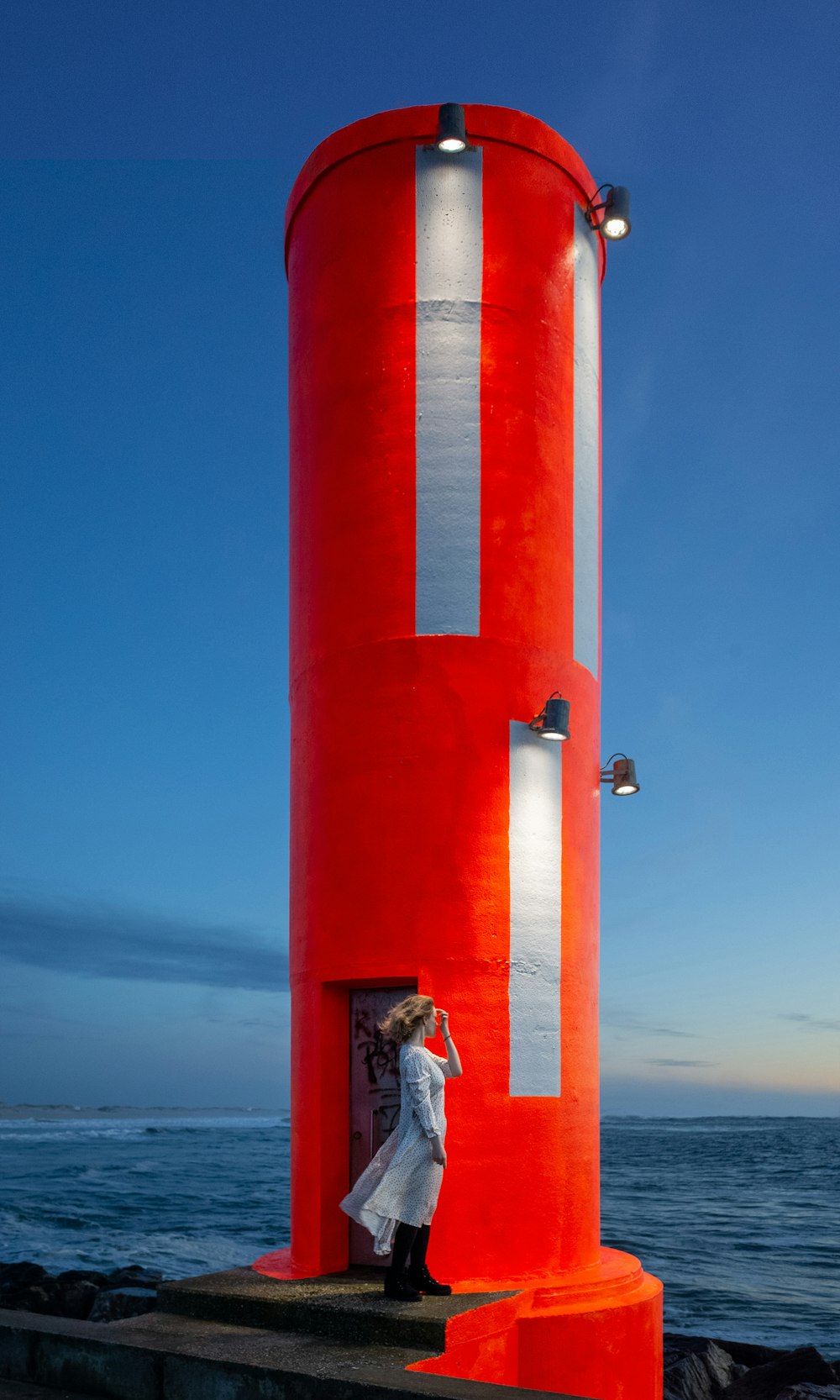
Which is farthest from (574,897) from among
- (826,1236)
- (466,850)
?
(826,1236)

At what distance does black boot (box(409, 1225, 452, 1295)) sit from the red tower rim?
7.29 metres

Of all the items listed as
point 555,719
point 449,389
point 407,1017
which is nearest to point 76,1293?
point 407,1017

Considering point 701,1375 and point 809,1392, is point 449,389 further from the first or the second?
point 701,1375

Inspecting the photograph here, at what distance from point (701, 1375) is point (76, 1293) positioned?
7.48 metres

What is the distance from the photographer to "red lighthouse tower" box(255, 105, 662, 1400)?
306 inches

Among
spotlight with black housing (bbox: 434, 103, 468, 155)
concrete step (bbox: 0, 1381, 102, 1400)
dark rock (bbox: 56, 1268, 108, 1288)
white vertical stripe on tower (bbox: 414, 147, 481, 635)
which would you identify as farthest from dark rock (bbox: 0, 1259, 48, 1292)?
spotlight with black housing (bbox: 434, 103, 468, 155)

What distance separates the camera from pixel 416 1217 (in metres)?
6.98

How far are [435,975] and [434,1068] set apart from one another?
0.76 metres

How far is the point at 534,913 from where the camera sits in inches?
320

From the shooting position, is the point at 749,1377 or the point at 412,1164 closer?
the point at 412,1164

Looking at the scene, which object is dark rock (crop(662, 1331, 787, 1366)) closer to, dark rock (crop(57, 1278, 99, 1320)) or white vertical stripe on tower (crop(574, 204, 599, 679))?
dark rock (crop(57, 1278, 99, 1320))

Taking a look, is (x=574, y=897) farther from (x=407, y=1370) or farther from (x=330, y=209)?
(x=330, y=209)

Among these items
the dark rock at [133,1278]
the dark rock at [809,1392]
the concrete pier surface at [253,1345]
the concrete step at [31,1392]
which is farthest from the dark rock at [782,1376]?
the concrete step at [31,1392]

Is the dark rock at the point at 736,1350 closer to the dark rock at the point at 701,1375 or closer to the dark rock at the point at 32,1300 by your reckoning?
the dark rock at the point at 701,1375
